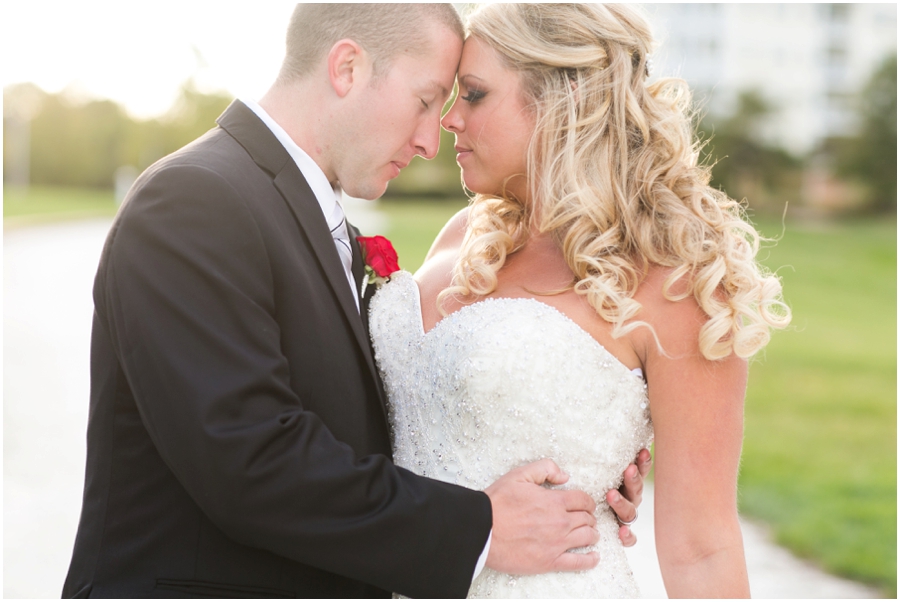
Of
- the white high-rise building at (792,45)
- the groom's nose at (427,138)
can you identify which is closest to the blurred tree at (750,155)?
the white high-rise building at (792,45)

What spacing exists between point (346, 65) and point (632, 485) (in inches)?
68.2

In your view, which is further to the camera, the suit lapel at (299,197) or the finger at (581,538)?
the finger at (581,538)

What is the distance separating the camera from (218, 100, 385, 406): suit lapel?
2.50 m

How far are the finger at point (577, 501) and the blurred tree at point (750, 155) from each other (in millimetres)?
46890

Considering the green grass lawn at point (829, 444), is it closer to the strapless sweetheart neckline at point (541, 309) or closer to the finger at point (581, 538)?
the strapless sweetheart neckline at point (541, 309)

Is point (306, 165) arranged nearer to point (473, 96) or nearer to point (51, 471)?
point (473, 96)

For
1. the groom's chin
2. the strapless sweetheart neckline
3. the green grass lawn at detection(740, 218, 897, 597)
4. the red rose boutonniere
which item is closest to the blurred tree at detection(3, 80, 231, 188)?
the green grass lawn at detection(740, 218, 897, 597)

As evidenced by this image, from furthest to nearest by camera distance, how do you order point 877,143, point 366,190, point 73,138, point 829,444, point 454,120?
A: point 73,138 → point 877,143 → point 829,444 → point 454,120 → point 366,190

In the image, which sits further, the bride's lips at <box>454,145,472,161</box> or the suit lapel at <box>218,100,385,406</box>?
the bride's lips at <box>454,145,472,161</box>

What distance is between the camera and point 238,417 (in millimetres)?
2100

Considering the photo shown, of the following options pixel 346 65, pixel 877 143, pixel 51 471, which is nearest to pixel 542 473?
pixel 346 65

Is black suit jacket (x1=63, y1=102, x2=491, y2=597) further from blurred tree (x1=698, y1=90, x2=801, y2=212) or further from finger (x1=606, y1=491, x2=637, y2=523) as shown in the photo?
blurred tree (x1=698, y1=90, x2=801, y2=212)

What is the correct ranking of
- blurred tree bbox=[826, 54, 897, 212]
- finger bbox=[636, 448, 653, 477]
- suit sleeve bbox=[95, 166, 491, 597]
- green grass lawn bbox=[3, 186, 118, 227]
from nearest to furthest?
suit sleeve bbox=[95, 166, 491, 597]
finger bbox=[636, 448, 653, 477]
green grass lawn bbox=[3, 186, 118, 227]
blurred tree bbox=[826, 54, 897, 212]

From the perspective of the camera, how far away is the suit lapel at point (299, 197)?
250 centimetres
